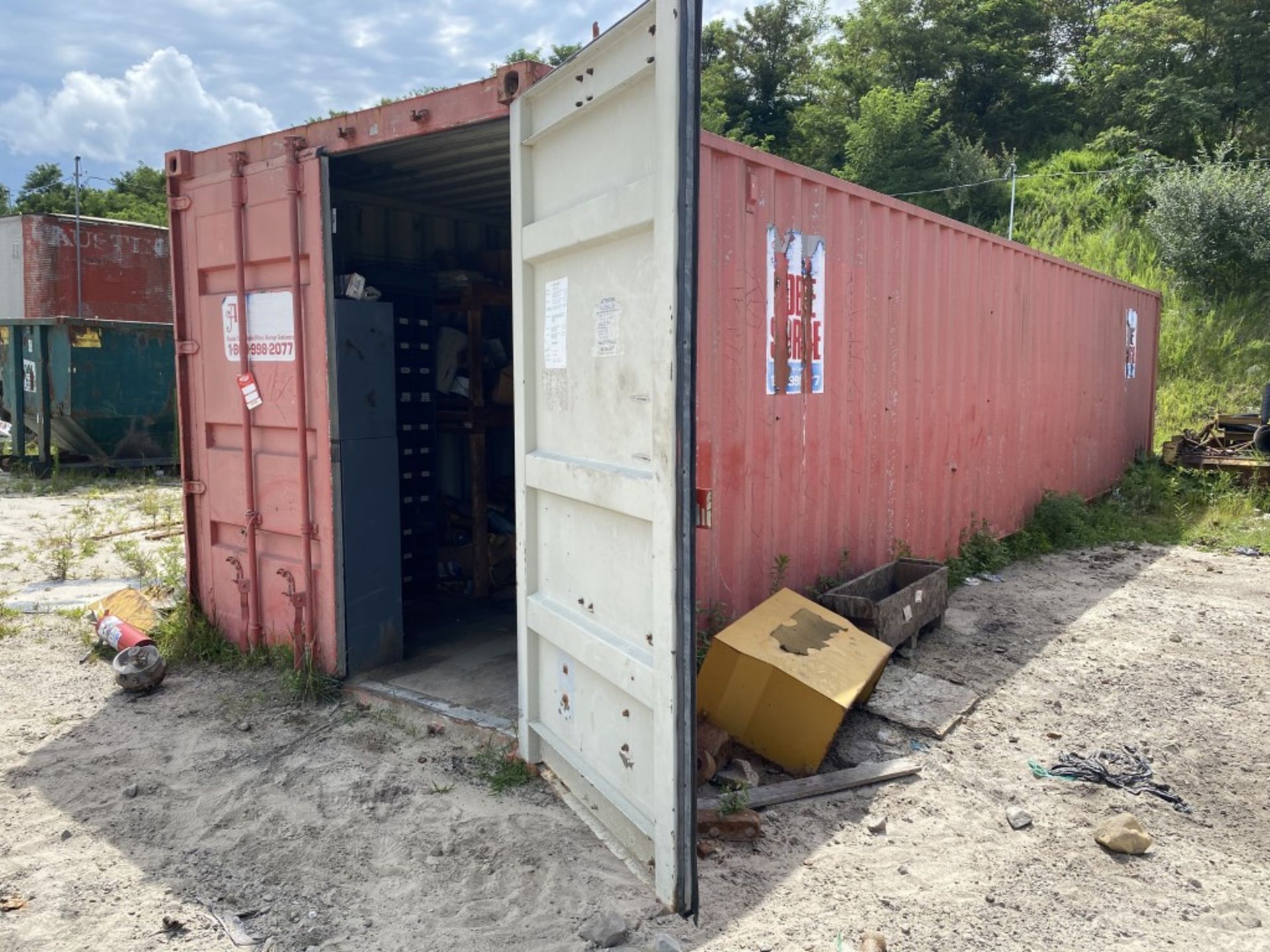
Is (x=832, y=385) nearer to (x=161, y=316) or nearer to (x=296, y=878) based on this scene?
(x=296, y=878)

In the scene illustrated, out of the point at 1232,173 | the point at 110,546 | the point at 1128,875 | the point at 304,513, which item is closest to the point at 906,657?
the point at 1128,875

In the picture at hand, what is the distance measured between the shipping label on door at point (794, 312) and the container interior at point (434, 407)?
152 cm

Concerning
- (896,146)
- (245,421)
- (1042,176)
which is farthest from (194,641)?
(1042,176)

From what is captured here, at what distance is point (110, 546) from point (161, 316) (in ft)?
19.6

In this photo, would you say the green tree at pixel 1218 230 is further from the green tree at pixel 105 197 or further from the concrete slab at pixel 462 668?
the green tree at pixel 105 197

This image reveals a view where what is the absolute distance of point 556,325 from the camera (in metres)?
3.31

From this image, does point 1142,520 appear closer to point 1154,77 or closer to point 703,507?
point 703,507

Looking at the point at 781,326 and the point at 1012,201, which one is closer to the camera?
the point at 781,326

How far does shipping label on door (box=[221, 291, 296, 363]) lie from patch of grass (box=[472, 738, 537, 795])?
217cm

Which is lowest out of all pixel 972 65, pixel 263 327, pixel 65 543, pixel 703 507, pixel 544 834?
pixel 544 834

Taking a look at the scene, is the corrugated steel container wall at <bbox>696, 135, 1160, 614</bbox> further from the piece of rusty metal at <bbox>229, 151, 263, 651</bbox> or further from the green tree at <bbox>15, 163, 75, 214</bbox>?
the green tree at <bbox>15, 163, 75, 214</bbox>

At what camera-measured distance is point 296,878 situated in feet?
10.1

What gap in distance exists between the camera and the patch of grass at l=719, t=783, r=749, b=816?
3330 mm

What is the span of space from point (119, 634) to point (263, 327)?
6.53ft
